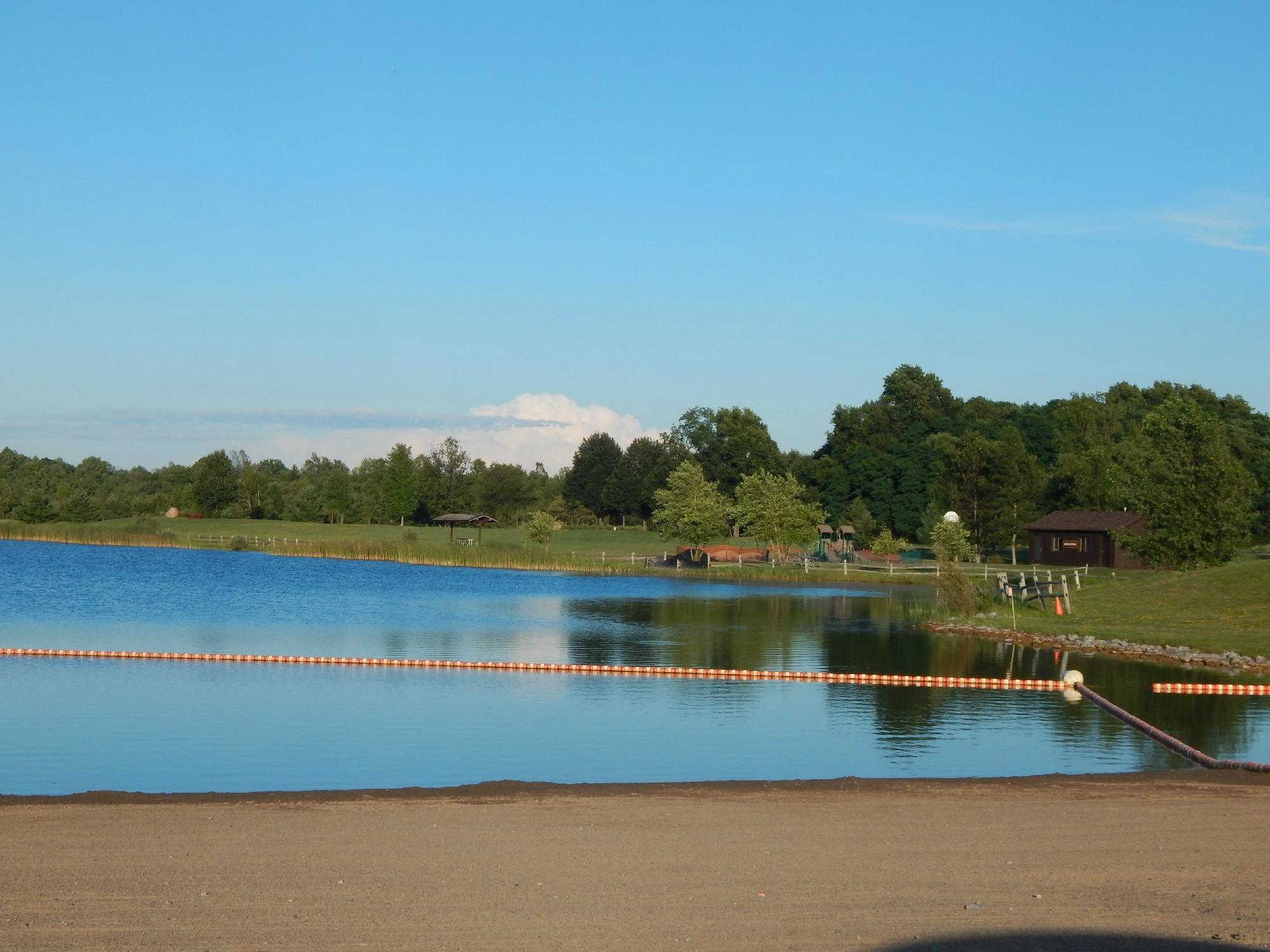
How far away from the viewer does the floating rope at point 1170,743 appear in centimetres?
1524

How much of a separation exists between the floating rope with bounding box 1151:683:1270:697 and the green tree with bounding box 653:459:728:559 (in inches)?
2442

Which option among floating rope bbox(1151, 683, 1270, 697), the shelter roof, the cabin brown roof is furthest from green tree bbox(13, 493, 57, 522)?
floating rope bbox(1151, 683, 1270, 697)

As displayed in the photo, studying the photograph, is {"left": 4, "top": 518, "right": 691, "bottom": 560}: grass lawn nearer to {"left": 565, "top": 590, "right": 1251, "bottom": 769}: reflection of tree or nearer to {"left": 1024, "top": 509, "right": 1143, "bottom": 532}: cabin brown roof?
{"left": 1024, "top": 509, "right": 1143, "bottom": 532}: cabin brown roof

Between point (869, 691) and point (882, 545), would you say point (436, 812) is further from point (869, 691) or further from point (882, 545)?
point (882, 545)

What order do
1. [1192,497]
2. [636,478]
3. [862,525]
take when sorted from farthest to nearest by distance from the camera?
[636,478] < [862,525] < [1192,497]

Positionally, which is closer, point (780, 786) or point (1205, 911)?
point (1205, 911)

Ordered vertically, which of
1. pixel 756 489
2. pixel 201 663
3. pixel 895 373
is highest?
pixel 895 373

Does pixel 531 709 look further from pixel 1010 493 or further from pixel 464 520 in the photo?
pixel 464 520

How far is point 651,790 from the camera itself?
13.5 m

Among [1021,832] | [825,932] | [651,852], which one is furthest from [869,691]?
[825,932]

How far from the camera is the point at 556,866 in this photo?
10086 mm

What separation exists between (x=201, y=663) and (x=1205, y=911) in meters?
22.5

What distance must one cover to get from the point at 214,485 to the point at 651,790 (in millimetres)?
134394

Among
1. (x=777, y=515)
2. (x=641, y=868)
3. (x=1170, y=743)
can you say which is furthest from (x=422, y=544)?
(x=641, y=868)
